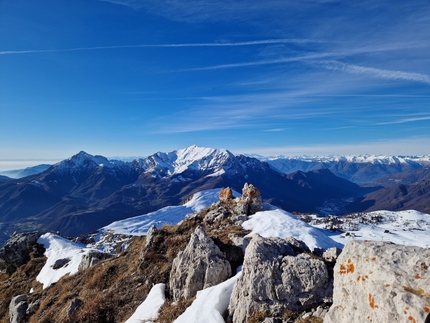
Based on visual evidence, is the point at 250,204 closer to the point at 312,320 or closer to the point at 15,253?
the point at 312,320

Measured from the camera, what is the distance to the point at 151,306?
16.0 m

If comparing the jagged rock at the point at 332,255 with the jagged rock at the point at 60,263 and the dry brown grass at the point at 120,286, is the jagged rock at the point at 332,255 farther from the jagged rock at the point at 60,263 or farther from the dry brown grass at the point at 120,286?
the jagged rock at the point at 60,263

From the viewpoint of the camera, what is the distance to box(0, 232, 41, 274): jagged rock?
134ft

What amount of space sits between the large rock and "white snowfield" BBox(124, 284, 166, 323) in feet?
33.8

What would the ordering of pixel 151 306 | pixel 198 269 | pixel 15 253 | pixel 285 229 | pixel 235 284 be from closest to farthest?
1. pixel 235 284
2. pixel 151 306
3. pixel 198 269
4. pixel 285 229
5. pixel 15 253

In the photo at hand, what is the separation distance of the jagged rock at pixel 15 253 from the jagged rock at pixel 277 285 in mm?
42990

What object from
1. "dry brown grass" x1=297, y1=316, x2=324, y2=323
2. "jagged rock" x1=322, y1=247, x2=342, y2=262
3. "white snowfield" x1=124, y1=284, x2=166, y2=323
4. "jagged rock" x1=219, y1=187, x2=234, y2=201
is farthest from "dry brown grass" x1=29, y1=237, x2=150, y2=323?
"jagged rock" x1=219, y1=187, x2=234, y2=201

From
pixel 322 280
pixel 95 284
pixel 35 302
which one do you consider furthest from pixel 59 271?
pixel 322 280

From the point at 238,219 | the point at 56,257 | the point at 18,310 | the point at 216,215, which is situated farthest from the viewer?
the point at 56,257

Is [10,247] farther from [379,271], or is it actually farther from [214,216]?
[379,271]

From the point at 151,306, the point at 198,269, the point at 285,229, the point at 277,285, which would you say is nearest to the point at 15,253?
the point at 151,306

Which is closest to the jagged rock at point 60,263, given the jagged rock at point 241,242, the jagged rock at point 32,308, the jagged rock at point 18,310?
the jagged rock at point 18,310

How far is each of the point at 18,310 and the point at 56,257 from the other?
13.7 metres

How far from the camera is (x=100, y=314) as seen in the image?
1723 cm
